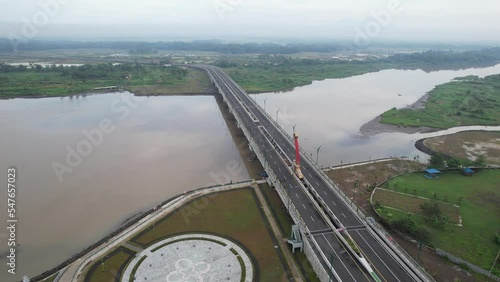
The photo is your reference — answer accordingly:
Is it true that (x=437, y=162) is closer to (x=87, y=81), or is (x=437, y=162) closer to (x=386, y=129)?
(x=386, y=129)

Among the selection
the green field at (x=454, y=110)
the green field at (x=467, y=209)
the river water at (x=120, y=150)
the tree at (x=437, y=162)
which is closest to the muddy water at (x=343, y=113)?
the river water at (x=120, y=150)

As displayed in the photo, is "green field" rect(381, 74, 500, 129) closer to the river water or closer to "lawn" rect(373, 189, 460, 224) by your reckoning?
the river water

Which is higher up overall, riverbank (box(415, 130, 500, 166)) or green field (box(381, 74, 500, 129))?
green field (box(381, 74, 500, 129))

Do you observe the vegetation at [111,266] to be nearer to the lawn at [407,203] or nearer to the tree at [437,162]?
the lawn at [407,203]

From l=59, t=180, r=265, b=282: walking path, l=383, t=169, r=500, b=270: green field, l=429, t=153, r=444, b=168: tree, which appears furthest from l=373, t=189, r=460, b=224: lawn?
l=59, t=180, r=265, b=282: walking path

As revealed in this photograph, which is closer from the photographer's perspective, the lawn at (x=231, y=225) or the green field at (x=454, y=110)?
the lawn at (x=231, y=225)

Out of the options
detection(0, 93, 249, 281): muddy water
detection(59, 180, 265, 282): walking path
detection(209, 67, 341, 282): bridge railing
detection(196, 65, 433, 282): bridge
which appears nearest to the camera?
detection(209, 67, 341, 282): bridge railing
